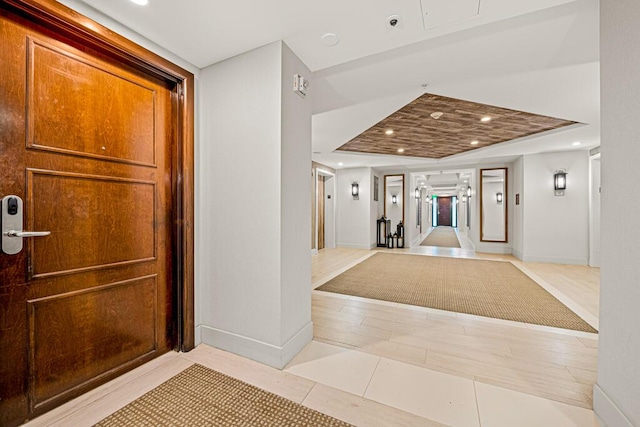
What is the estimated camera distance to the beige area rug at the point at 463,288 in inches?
108

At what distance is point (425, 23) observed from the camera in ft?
5.37

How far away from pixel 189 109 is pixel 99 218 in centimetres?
103

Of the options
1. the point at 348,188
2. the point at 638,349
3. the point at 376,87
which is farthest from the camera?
the point at 348,188

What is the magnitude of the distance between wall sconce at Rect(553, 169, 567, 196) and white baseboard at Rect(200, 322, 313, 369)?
6236 mm

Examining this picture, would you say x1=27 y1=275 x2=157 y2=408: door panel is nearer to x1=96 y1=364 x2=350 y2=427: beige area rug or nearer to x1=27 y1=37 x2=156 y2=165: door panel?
x1=96 y1=364 x2=350 y2=427: beige area rug

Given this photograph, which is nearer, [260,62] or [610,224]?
[610,224]

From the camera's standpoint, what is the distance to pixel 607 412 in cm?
127

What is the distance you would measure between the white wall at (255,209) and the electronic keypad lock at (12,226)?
0.97 meters

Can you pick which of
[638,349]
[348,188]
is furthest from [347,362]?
[348,188]

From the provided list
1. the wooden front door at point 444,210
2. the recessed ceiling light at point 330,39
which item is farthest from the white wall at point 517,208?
the wooden front door at point 444,210

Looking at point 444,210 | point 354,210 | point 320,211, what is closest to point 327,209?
point 320,211

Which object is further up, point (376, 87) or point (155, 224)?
point (376, 87)

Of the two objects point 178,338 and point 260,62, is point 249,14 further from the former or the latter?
point 178,338

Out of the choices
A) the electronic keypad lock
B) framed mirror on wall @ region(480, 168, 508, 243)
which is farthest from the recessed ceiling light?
framed mirror on wall @ region(480, 168, 508, 243)
